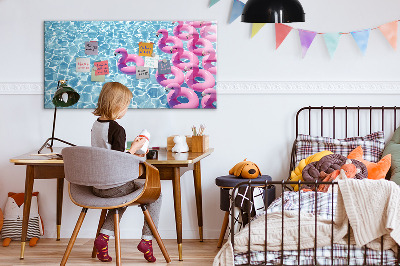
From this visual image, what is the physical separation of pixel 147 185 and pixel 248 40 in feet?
4.94

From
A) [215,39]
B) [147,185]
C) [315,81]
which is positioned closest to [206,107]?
[215,39]

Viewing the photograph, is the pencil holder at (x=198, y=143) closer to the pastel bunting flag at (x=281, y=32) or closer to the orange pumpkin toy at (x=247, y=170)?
the orange pumpkin toy at (x=247, y=170)

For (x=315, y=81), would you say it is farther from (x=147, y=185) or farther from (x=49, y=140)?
(x=49, y=140)

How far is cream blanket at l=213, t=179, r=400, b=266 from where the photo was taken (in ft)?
9.38

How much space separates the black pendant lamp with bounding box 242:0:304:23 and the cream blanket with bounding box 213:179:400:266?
869mm

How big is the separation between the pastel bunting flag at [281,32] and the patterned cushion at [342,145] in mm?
697

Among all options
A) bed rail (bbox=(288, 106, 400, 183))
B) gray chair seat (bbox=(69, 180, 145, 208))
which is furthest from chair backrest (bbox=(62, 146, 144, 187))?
bed rail (bbox=(288, 106, 400, 183))

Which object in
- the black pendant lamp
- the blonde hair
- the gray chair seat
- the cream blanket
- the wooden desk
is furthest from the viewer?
the wooden desk

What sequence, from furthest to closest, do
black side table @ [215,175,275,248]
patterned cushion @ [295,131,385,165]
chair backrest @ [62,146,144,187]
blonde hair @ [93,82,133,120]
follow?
1. patterned cushion @ [295,131,385,165]
2. black side table @ [215,175,275,248]
3. blonde hair @ [93,82,133,120]
4. chair backrest @ [62,146,144,187]

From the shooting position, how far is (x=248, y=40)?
434cm

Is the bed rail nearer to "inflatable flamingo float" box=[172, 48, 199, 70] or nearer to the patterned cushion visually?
the patterned cushion

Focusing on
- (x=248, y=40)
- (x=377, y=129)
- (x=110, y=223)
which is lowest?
(x=110, y=223)

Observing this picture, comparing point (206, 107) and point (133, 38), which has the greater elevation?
point (133, 38)

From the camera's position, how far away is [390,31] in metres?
4.25
